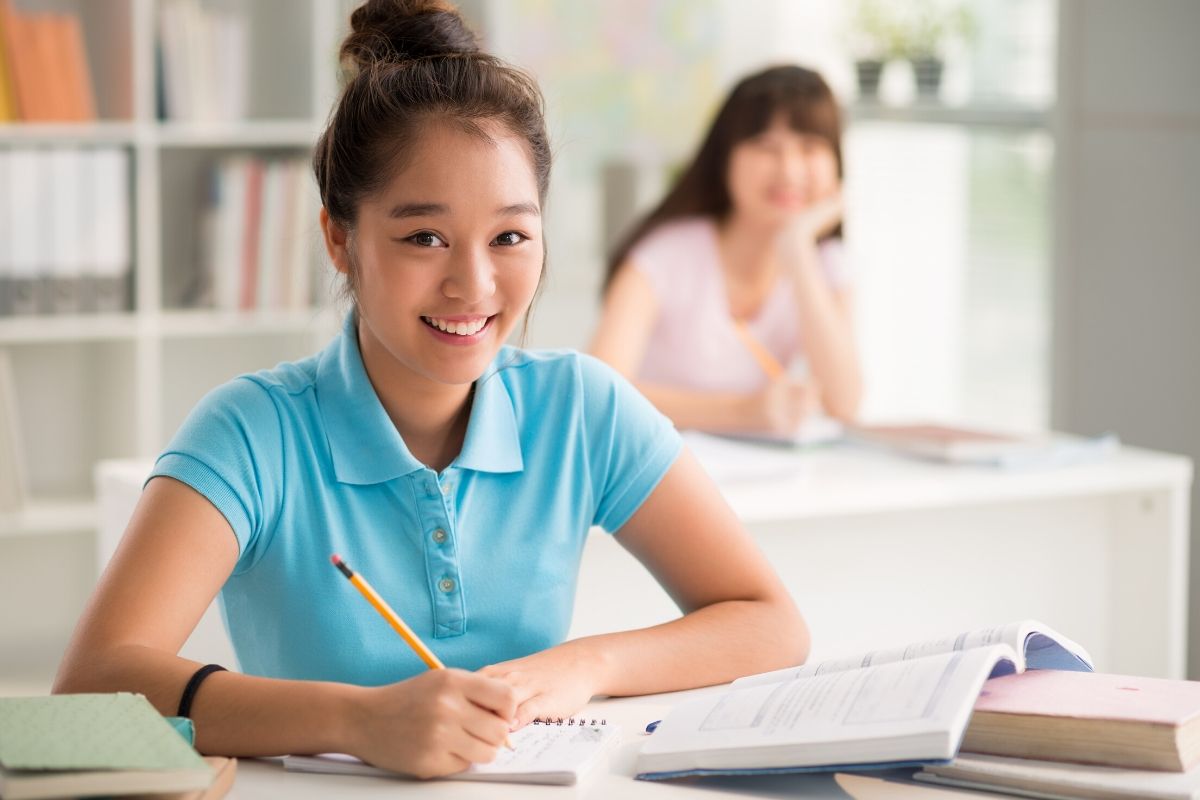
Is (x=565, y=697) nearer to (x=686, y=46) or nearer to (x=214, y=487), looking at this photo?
(x=214, y=487)

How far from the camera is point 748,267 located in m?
2.99

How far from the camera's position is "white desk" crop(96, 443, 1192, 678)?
213 cm

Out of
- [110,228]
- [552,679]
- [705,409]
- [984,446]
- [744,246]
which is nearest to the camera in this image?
[552,679]

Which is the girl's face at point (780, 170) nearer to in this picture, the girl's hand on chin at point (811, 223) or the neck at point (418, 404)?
the girl's hand on chin at point (811, 223)

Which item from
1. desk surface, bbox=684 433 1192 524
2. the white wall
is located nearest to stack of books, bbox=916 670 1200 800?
desk surface, bbox=684 433 1192 524

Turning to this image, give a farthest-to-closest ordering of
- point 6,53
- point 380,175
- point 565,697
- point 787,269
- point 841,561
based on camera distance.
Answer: point 6,53, point 787,269, point 841,561, point 380,175, point 565,697

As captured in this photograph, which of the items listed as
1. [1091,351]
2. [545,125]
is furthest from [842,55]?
[545,125]

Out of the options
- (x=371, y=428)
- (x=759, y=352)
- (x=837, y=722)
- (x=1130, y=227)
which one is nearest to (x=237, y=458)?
(x=371, y=428)

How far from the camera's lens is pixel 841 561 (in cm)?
225

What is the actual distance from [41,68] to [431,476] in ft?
7.09

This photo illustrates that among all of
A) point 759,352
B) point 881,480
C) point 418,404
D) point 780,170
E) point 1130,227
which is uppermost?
point 780,170

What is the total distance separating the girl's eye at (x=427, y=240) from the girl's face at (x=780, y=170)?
154 centimetres

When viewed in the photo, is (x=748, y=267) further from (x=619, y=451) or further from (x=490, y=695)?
(x=490, y=695)

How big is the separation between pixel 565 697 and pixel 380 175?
1.66 ft
